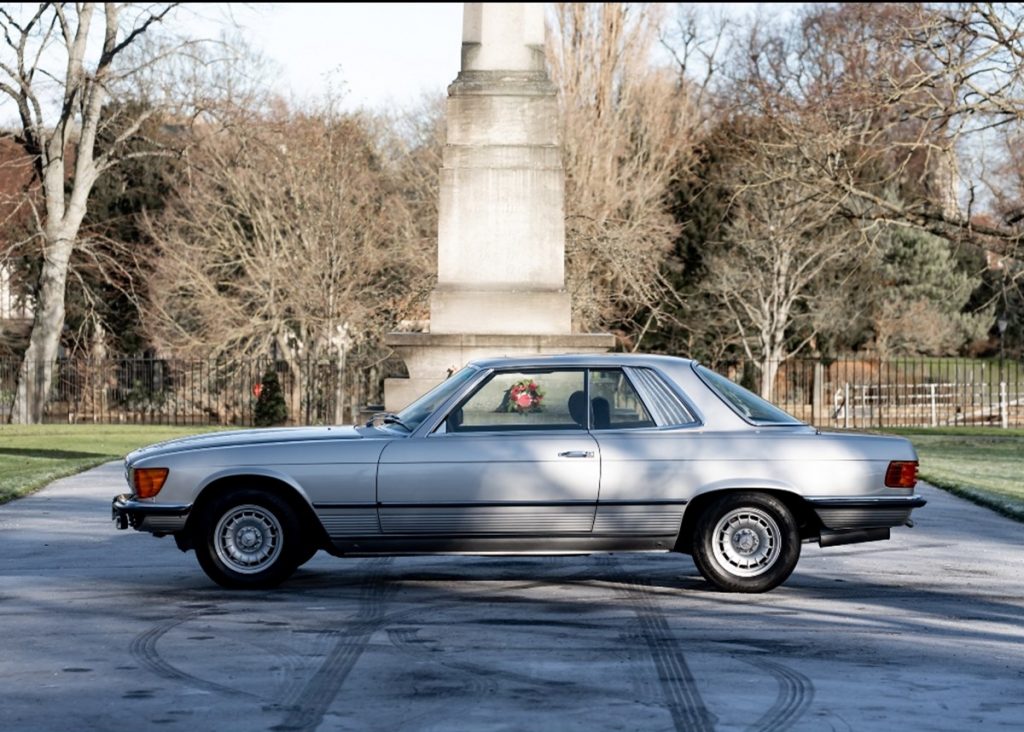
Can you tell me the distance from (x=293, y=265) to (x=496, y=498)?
1207 inches

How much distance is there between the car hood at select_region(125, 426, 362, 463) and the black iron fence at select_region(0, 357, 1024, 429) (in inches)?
1049

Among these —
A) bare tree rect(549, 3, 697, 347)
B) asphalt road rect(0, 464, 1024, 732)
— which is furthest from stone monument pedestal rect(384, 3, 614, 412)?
bare tree rect(549, 3, 697, 347)

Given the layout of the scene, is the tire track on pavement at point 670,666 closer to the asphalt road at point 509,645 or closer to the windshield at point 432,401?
the asphalt road at point 509,645

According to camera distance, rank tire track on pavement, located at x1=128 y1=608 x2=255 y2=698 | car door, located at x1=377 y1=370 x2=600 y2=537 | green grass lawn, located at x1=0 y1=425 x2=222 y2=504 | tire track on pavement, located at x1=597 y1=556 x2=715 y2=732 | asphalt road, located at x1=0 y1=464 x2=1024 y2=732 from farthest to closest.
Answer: green grass lawn, located at x1=0 y1=425 x2=222 y2=504
car door, located at x1=377 y1=370 x2=600 y2=537
tire track on pavement, located at x1=128 y1=608 x2=255 y2=698
asphalt road, located at x1=0 y1=464 x2=1024 y2=732
tire track on pavement, located at x1=597 y1=556 x2=715 y2=732

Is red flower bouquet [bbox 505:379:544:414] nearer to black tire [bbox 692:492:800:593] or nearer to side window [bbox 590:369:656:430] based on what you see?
side window [bbox 590:369:656:430]

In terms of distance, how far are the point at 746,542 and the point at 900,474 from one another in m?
1.05

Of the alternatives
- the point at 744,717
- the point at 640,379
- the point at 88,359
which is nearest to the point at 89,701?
the point at 744,717

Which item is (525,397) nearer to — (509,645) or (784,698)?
(509,645)

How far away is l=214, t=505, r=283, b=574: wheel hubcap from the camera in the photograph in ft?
33.5

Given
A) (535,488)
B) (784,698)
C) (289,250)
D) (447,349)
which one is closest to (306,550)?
(535,488)

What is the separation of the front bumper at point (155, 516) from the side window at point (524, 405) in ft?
5.68

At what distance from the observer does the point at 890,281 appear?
55.2 m

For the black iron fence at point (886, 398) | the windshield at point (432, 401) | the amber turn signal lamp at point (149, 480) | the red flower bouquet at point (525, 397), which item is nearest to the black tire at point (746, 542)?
the red flower bouquet at point (525, 397)

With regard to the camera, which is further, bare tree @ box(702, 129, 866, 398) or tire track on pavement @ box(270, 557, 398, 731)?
bare tree @ box(702, 129, 866, 398)
